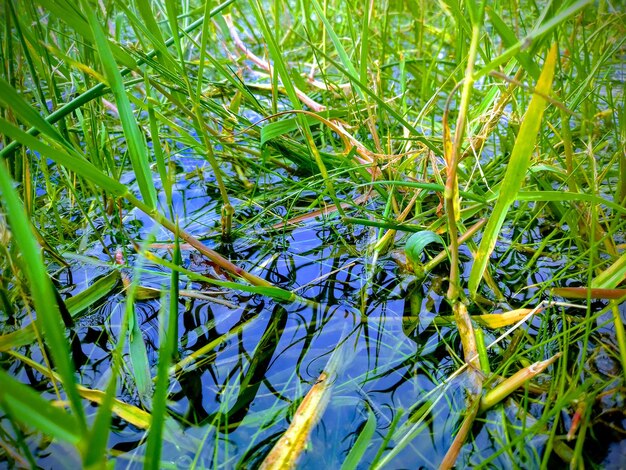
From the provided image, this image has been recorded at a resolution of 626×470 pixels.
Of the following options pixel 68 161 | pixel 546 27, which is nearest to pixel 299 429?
pixel 68 161

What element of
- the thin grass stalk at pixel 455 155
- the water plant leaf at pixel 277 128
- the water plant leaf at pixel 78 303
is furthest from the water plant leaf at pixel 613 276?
the water plant leaf at pixel 78 303

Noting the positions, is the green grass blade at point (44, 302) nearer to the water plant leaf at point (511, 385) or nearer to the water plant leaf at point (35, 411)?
the water plant leaf at point (35, 411)

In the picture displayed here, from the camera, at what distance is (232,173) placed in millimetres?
1616

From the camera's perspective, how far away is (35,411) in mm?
415

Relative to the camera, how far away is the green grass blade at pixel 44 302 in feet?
1.40

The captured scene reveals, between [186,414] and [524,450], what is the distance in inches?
20.4

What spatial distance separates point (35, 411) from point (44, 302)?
3.6 inches

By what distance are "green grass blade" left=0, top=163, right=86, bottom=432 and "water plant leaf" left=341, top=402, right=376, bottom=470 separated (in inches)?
15.5

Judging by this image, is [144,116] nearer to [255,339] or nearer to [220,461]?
[255,339]

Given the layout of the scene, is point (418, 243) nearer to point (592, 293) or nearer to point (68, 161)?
point (592, 293)

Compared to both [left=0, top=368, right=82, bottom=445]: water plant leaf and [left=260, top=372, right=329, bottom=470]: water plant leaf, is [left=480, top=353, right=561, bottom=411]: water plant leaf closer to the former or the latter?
[left=260, top=372, right=329, bottom=470]: water plant leaf

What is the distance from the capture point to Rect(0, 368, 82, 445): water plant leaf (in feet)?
1.31

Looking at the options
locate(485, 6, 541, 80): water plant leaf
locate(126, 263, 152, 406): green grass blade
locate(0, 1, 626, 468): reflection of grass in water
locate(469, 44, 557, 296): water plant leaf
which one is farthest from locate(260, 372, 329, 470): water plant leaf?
locate(485, 6, 541, 80): water plant leaf

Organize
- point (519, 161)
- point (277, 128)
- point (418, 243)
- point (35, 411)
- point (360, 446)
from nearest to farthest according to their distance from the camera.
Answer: point (35, 411)
point (360, 446)
point (519, 161)
point (418, 243)
point (277, 128)
